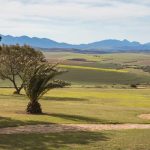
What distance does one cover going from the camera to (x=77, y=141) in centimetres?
1822

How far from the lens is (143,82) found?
394 feet

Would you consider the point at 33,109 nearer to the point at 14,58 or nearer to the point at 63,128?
the point at 63,128

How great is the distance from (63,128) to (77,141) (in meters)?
4.25

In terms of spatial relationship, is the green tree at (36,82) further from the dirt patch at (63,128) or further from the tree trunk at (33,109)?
the dirt patch at (63,128)

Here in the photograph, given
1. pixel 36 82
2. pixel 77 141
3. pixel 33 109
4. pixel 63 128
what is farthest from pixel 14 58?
pixel 77 141

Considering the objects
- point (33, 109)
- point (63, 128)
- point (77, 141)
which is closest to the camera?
point (77, 141)

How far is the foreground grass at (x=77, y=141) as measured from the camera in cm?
1670

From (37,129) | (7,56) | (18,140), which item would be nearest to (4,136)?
(18,140)

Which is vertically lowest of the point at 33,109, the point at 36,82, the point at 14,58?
the point at 33,109

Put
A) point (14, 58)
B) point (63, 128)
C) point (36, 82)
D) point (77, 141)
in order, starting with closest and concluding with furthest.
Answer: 1. point (77, 141)
2. point (63, 128)
3. point (36, 82)
4. point (14, 58)

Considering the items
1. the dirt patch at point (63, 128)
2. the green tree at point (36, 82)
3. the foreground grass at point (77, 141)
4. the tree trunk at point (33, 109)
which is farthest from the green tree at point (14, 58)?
the foreground grass at point (77, 141)

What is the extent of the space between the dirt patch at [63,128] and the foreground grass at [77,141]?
1.09 m

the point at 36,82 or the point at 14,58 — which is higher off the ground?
the point at 14,58

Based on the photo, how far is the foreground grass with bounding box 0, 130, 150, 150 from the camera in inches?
658
